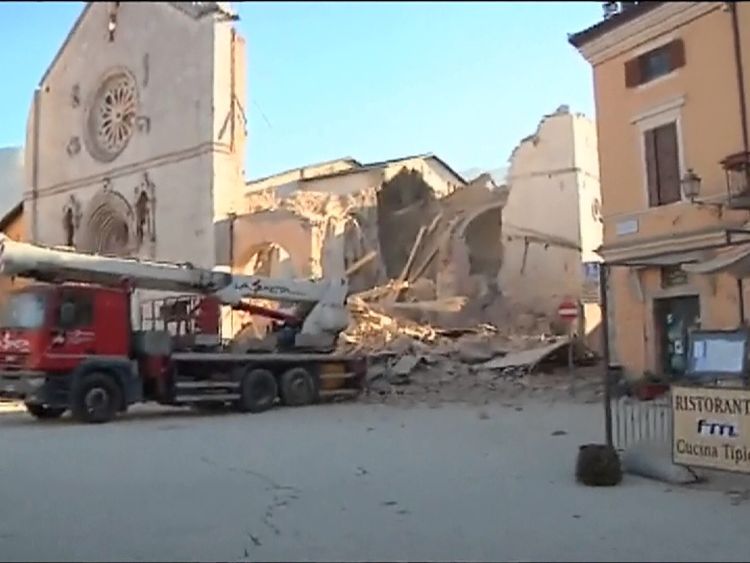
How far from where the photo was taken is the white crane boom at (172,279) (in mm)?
17219

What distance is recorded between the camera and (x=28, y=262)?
17.1 metres

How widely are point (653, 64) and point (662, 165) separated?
4.67 metres

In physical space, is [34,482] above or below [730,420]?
below

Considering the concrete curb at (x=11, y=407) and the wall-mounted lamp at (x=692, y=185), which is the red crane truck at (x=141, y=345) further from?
the wall-mounted lamp at (x=692, y=185)

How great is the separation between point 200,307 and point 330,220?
59.0 ft

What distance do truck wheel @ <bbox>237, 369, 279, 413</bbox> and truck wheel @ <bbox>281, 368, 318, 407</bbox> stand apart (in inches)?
10.8

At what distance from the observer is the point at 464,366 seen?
996 inches

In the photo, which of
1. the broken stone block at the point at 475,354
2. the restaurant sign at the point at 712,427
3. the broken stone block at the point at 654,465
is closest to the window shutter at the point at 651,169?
the broken stone block at the point at 475,354

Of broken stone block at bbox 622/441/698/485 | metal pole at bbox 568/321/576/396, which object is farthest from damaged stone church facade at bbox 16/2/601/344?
broken stone block at bbox 622/441/698/485

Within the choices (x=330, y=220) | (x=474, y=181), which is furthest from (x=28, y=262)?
(x=474, y=181)

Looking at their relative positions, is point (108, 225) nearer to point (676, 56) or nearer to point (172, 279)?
point (172, 279)

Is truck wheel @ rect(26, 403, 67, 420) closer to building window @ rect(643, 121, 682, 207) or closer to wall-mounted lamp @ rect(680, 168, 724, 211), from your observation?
wall-mounted lamp @ rect(680, 168, 724, 211)

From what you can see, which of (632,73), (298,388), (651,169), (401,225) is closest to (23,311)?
(298,388)

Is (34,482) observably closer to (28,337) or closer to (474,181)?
(28,337)
